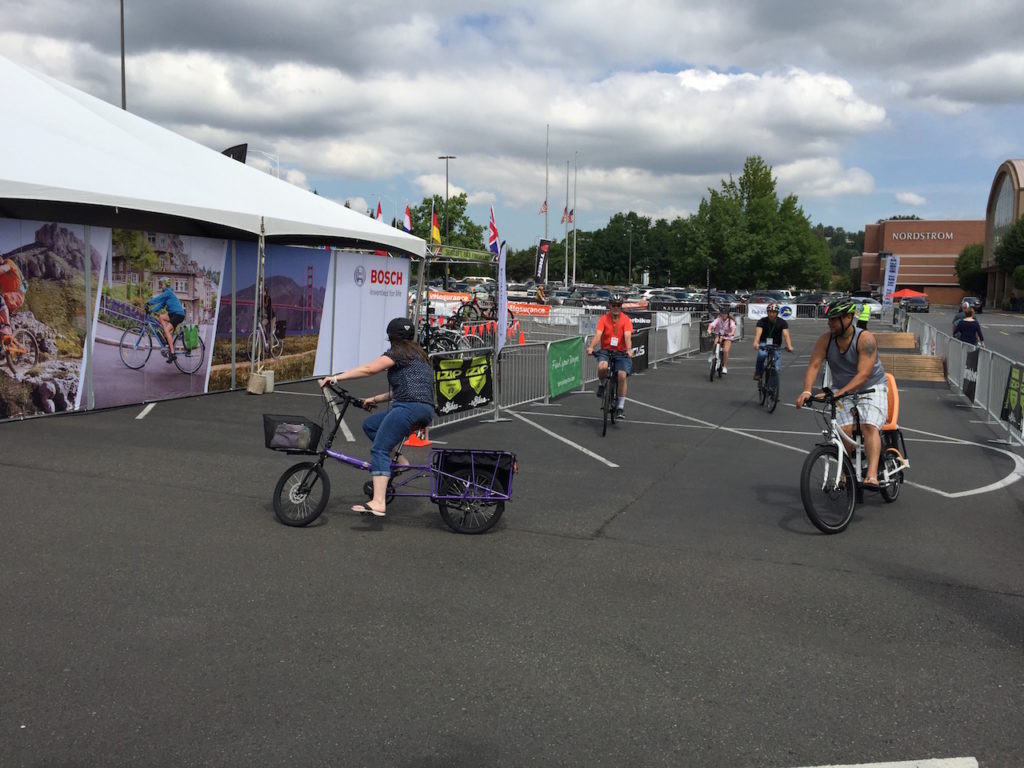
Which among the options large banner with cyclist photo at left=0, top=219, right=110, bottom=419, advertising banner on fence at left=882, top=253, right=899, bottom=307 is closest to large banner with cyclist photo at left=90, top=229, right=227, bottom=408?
large banner with cyclist photo at left=0, top=219, right=110, bottom=419

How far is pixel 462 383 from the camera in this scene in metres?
12.0

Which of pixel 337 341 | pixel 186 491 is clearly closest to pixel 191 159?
pixel 337 341

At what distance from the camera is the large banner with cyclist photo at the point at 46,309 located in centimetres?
1164

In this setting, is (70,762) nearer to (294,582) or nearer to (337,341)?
(294,582)

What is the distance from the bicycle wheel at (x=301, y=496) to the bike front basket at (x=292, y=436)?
31 cm

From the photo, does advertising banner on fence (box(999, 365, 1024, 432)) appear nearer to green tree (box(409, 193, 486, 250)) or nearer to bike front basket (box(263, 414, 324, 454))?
bike front basket (box(263, 414, 324, 454))

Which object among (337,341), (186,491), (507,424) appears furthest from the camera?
(337,341)

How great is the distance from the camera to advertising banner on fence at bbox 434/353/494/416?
11531mm

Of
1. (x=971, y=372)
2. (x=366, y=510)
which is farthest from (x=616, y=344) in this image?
(x=971, y=372)

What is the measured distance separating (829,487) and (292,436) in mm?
4183

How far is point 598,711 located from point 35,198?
33.7 ft

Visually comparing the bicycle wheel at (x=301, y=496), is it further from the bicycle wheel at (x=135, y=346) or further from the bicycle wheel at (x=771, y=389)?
the bicycle wheel at (x=771, y=389)

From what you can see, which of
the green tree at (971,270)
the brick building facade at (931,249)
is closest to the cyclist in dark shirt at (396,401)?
the green tree at (971,270)

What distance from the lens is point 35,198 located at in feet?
36.3
